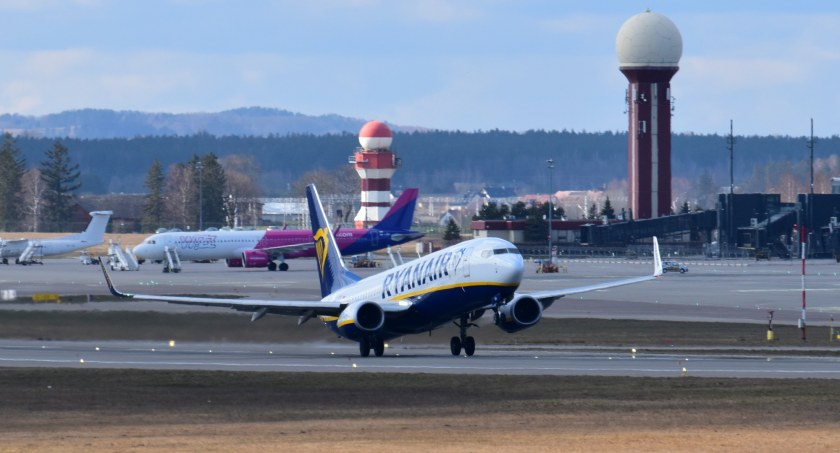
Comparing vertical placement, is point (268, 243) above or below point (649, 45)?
below

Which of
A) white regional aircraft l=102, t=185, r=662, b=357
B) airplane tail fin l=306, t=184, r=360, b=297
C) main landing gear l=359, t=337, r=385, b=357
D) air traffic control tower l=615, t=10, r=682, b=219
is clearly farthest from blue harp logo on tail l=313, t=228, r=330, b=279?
air traffic control tower l=615, t=10, r=682, b=219

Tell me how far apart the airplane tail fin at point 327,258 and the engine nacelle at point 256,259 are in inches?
3519

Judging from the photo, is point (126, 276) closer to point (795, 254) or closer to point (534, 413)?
point (795, 254)

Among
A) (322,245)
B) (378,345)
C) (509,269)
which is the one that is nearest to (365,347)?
(378,345)

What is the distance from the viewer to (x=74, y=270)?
142 m

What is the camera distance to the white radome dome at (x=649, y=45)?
182 metres

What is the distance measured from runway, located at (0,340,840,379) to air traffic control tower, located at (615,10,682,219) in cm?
12808

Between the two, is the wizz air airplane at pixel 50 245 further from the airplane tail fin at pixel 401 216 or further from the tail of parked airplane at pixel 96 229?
the airplane tail fin at pixel 401 216

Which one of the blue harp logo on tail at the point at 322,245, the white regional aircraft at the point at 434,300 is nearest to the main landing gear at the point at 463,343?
the white regional aircraft at the point at 434,300

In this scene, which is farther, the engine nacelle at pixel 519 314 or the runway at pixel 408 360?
the engine nacelle at pixel 519 314

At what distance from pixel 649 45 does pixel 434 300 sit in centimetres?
13668

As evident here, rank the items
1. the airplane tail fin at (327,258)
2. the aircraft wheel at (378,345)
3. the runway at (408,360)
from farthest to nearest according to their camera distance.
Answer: the airplane tail fin at (327,258)
the aircraft wheel at (378,345)
the runway at (408,360)

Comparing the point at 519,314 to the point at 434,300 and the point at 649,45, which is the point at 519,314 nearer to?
the point at 434,300

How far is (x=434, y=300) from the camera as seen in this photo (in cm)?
5053
